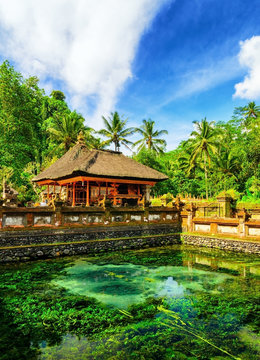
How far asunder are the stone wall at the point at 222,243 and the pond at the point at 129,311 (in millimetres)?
1742

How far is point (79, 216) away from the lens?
12852 millimetres

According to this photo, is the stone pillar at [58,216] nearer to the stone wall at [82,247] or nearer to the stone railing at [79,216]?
the stone railing at [79,216]

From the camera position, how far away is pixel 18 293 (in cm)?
723

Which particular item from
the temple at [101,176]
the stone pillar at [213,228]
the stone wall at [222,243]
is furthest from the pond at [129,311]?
the temple at [101,176]

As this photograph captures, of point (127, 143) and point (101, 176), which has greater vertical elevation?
point (127, 143)

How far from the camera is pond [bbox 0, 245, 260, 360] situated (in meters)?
4.57

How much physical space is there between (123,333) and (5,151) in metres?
25.6

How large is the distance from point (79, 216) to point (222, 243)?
789 centimetres

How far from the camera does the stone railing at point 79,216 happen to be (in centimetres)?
1115

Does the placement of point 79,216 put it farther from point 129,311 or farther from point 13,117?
point 13,117

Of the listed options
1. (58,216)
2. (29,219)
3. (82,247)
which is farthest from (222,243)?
(29,219)

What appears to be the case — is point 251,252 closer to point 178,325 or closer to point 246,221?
point 246,221

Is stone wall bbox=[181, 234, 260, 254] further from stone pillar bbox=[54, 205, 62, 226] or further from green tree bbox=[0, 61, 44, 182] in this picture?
green tree bbox=[0, 61, 44, 182]

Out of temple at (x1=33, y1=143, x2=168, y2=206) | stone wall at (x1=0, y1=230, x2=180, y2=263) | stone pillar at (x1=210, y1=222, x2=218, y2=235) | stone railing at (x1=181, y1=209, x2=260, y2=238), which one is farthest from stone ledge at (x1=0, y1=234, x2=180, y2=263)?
temple at (x1=33, y1=143, x2=168, y2=206)
